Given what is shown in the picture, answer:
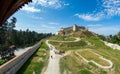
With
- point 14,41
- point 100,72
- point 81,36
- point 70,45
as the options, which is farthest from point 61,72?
point 81,36

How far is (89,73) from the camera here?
35.8 meters

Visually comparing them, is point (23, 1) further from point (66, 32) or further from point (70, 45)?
point (66, 32)

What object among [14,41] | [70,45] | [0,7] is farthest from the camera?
[14,41]

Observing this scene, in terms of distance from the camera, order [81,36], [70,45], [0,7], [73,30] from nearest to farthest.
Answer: [0,7] < [70,45] < [81,36] < [73,30]

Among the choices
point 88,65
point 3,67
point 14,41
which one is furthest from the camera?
point 14,41

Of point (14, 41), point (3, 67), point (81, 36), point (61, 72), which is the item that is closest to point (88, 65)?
point (61, 72)

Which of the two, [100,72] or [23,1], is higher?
[23,1]

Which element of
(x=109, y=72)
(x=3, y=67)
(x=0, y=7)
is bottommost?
(x=109, y=72)

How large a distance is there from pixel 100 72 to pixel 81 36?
8071 centimetres

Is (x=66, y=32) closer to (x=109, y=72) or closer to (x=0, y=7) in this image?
(x=109, y=72)

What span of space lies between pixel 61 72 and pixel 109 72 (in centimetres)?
932

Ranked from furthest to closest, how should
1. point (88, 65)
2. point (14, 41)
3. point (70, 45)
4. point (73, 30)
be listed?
point (73, 30) < point (14, 41) < point (70, 45) < point (88, 65)

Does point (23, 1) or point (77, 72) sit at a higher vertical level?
point (23, 1)

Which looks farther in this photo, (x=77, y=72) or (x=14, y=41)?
(x=14, y=41)
